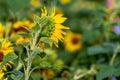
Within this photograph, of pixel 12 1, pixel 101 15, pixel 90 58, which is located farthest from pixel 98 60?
pixel 12 1

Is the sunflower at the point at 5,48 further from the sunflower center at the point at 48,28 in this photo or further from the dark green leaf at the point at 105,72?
the dark green leaf at the point at 105,72

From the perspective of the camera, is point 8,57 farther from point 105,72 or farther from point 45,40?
point 105,72

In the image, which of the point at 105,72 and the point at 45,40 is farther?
the point at 105,72

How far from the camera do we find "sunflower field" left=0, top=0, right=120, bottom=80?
4.32 feet

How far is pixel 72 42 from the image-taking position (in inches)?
96.1

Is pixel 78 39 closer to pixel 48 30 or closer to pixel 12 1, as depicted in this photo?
pixel 12 1

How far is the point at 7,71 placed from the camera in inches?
56.0

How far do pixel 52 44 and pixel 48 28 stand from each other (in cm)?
26

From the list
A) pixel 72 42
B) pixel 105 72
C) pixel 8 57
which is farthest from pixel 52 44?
pixel 72 42

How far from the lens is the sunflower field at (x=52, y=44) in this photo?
1317mm

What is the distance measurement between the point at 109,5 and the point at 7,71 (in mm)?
1254

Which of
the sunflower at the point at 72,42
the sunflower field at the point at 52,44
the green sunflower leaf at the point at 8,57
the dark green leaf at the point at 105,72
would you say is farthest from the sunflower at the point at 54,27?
the sunflower at the point at 72,42

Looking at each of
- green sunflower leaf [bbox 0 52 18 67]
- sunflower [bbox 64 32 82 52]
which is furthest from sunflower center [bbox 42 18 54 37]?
sunflower [bbox 64 32 82 52]

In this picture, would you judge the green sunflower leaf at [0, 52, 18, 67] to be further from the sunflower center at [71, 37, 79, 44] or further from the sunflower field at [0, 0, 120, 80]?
the sunflower center at [71, 37, 79, 44]
